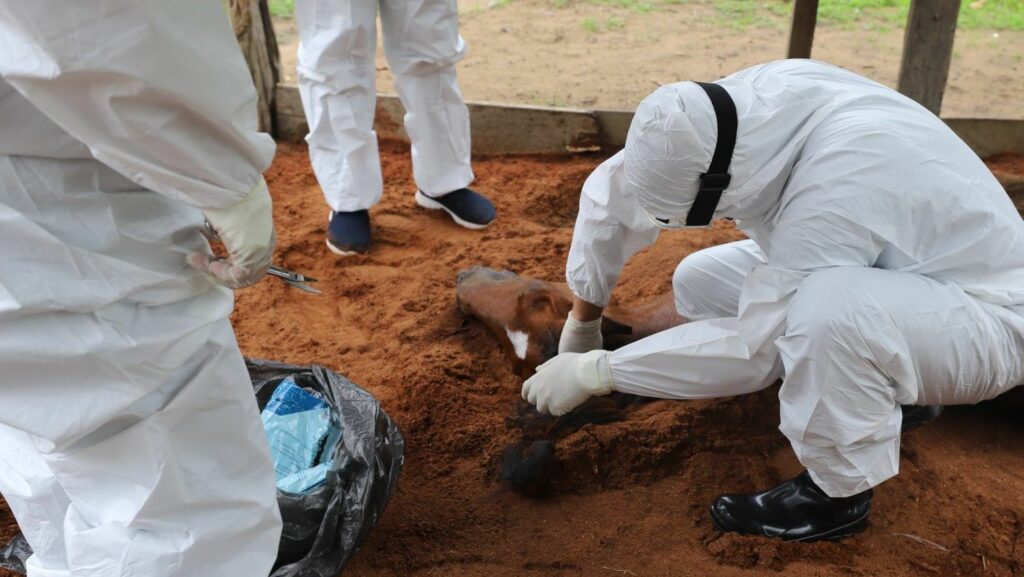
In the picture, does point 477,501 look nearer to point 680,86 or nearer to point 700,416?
point 700,416

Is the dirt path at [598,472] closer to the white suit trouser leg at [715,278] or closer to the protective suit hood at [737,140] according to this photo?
the white suit trouser leg at [715,278]

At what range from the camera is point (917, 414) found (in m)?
2.04

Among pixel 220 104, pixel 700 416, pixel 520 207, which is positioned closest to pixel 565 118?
pixel 520 207

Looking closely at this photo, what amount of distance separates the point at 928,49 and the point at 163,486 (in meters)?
2.89

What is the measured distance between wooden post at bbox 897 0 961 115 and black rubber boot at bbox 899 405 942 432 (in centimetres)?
154

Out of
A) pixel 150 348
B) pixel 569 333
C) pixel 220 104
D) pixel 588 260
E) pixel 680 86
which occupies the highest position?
pixel 220 104

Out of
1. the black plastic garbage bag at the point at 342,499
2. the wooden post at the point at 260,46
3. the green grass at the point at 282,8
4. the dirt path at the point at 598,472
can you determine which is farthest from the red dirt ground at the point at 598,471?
the green grass at the point at 282,8

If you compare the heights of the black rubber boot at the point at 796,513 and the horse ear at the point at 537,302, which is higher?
the horse ear at the point at 537,302

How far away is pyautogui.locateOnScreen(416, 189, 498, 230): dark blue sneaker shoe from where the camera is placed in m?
3.24

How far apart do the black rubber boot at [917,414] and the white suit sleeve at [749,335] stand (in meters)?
0.40

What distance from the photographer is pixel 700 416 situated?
2.10 meters

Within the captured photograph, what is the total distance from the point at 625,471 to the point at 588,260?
50 centimetres

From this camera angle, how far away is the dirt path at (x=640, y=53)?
4590 millimetres

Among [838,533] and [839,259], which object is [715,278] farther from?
[838,533]
